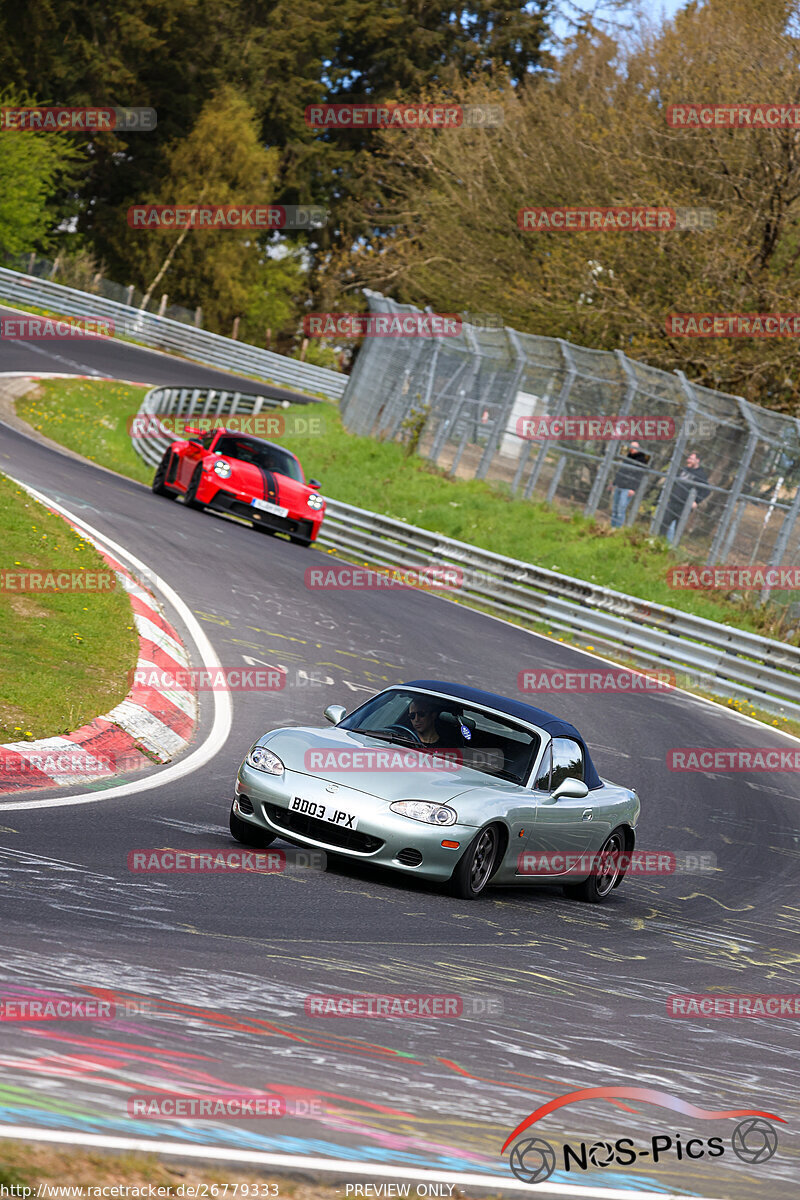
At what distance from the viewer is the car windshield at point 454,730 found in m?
9.07

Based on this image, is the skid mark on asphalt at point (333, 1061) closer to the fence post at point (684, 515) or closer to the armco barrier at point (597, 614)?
the armco barrier at point (597, 614)

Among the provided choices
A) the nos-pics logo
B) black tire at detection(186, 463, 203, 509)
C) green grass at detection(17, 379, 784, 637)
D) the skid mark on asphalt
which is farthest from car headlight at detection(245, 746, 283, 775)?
green grass at detection(17, 379, 784, 637)

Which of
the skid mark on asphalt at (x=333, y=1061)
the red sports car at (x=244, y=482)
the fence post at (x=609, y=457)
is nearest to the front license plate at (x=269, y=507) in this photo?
the red sports car at (x=244, y=482)

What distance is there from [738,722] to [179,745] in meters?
9.35

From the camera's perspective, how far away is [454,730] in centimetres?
919

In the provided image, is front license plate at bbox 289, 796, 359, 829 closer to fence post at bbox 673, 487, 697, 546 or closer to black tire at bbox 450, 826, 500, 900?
black tire at bbox 450, 826, 500, 900

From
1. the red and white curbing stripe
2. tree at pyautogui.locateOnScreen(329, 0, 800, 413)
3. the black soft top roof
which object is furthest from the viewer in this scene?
tree at pyautogui.locateOnScreen(329, 0, 800, 413)

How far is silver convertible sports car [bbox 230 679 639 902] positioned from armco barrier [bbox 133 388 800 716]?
10.3m

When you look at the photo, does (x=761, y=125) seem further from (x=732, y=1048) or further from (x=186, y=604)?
(x=732, y=1048)

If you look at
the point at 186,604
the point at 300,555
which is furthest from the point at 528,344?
the point at 186,604

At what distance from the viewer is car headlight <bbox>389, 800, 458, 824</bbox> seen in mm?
8078

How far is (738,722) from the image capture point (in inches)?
720

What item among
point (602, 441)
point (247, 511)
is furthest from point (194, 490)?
point (602, 441)

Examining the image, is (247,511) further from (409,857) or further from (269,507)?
(409,857)
